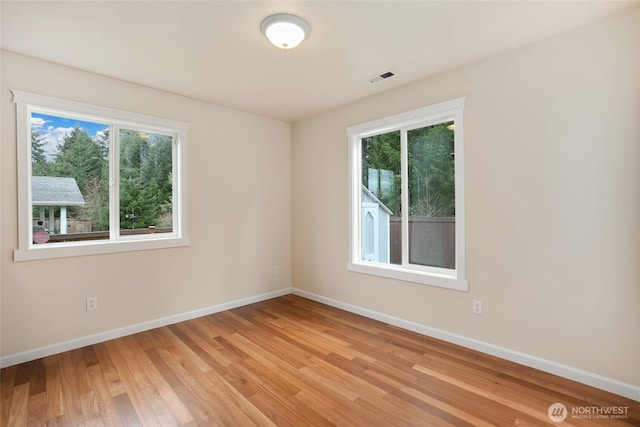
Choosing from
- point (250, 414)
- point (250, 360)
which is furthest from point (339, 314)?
point (250, 414)

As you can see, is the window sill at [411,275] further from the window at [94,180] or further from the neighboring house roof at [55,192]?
the neighboring house roof at [55,192]

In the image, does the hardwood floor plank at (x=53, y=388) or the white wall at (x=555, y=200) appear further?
the white wall at (x=555, y=200)

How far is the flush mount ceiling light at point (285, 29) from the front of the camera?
2086 millimetres

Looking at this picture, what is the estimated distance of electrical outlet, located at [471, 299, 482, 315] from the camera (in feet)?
8.97

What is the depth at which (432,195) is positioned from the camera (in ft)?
10.4

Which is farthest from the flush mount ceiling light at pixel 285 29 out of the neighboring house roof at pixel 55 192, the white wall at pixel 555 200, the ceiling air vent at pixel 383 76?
the neighboring house roof at pixel 55 192

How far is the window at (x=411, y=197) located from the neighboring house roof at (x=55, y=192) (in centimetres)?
293

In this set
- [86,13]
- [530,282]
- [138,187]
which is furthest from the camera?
[138,187]

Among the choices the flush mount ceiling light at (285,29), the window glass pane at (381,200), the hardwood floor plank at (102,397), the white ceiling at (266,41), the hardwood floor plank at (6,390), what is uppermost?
the white ceiling at (266,41)

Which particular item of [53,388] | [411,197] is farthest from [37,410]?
[411,197]

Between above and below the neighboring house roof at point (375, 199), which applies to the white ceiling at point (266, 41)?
above

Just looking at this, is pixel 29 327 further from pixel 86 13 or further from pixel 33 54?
pixel 86 13

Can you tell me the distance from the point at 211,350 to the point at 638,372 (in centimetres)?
324

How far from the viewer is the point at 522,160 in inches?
98.2
